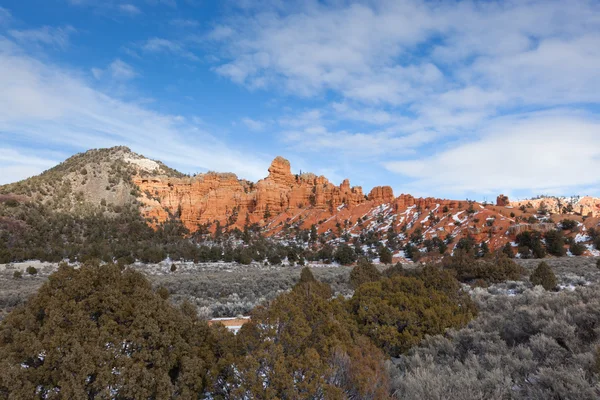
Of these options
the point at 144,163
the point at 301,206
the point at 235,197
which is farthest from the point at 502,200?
the point at 144,163

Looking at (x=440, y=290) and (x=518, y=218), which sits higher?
(x=518, y=218)

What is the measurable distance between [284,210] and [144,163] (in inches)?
1592

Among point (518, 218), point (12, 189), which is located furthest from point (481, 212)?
point (12, 189)

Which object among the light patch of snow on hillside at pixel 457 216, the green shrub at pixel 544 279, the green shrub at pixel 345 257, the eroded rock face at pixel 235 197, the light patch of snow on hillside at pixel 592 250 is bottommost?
the green shrub at pixel 345 257

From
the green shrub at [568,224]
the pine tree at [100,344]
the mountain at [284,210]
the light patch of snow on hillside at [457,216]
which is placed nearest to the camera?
the pine tree at [100,344]

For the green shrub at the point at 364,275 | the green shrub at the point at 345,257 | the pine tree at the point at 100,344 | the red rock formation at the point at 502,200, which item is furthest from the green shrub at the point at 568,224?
the pine tree at the point at 100,344

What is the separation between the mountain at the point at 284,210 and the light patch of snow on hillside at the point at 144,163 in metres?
0.29

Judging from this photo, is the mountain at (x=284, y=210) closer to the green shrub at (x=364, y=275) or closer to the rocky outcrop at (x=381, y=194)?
the rocky outcrop at (x=381, y=194)

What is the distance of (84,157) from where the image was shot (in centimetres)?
8575

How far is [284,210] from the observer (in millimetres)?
80375

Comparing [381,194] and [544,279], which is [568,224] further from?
[544,279]

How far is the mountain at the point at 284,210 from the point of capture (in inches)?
1941

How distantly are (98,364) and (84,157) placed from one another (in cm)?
9850

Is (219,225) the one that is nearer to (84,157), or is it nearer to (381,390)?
(84,157)
